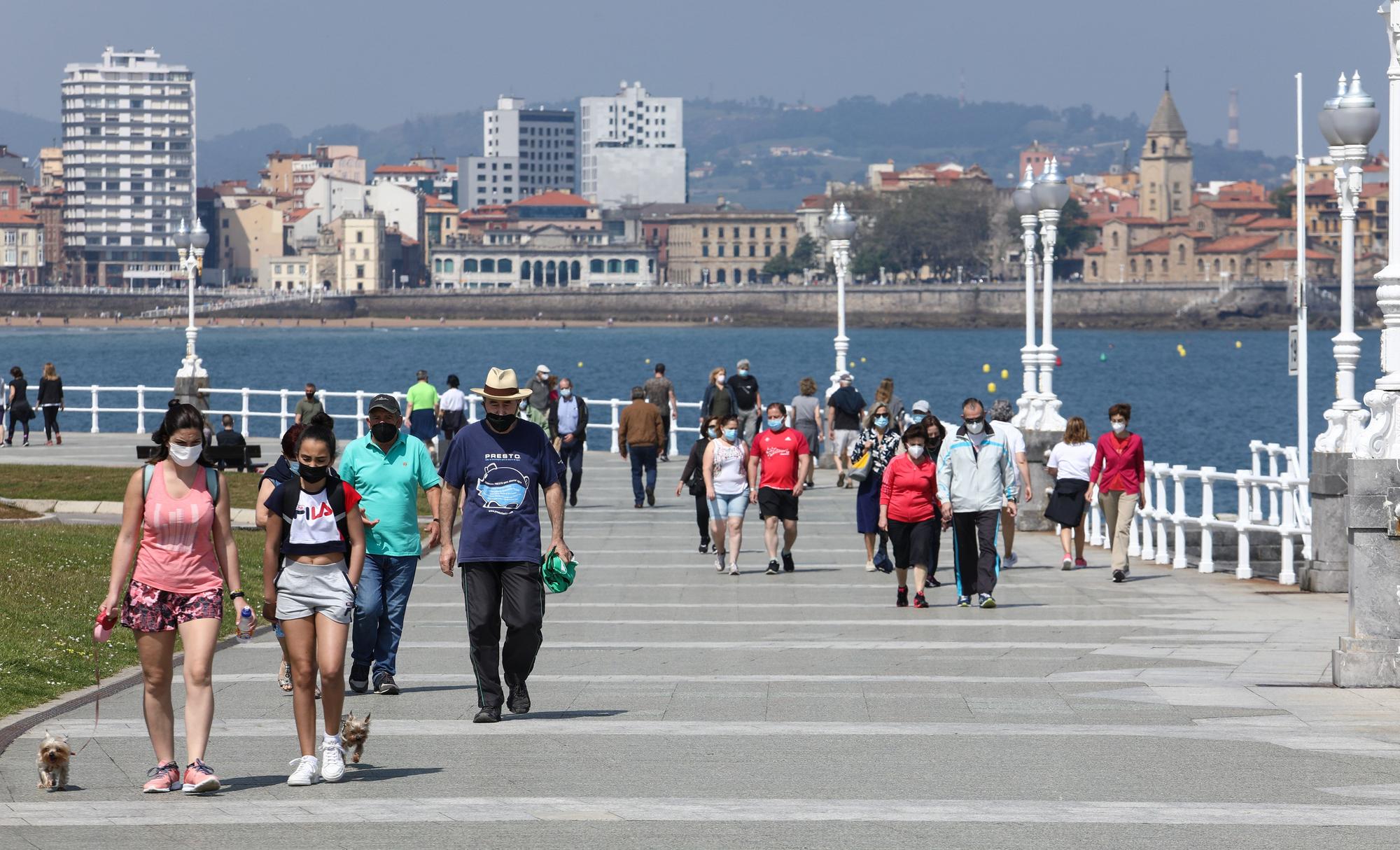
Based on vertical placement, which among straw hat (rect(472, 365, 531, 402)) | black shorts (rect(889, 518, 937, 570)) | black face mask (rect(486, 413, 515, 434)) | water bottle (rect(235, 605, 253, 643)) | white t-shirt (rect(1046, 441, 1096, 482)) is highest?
straw hat (rect(472, 365, 531, 402))

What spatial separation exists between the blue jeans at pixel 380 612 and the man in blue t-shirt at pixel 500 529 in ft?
3.42

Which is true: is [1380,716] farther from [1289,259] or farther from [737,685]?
[1289,259]

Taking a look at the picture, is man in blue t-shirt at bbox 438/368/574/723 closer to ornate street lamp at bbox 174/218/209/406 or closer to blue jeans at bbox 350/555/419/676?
blue jeans at bbox 350/555/419/676

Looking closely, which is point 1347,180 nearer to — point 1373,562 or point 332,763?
point 1373,562

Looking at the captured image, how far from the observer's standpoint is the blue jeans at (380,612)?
1152cm

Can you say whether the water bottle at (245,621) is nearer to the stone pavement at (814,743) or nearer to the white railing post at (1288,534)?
the stone pavement at (814,743)

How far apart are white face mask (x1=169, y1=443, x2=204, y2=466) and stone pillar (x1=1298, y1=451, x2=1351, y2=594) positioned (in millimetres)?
10641

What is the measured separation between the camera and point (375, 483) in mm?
11602

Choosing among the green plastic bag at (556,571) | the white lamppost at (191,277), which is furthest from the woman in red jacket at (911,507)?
the white lamppost at (191,277)

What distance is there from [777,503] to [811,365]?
122247 millimetres

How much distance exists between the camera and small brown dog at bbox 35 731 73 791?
843cm

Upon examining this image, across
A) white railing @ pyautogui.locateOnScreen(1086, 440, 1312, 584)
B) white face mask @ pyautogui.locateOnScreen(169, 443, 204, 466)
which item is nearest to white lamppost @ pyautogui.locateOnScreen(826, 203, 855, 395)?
white railing @ pyautogui.locateOnScreen(1086, 440, 1312, 584)

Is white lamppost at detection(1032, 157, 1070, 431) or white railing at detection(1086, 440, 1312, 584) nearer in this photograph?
white railing at detection(1086, 440, 1312, 584)

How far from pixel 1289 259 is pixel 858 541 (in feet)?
600
